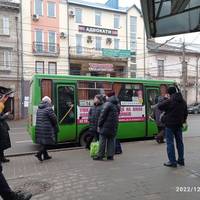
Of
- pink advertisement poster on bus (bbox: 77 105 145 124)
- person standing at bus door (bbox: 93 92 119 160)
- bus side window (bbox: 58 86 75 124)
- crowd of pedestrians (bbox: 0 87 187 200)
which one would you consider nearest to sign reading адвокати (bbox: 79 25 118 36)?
pink advertisement poster on bus (bbox: 77 105 145 124)

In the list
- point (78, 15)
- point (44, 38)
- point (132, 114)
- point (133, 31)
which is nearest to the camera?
point (132, 114)

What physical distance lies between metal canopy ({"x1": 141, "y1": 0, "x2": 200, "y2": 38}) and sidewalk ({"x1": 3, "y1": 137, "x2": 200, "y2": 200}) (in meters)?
3.26

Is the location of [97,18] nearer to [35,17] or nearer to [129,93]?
[35,17]

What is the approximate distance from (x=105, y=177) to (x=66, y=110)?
4.76 m

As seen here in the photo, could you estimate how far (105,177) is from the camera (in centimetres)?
630

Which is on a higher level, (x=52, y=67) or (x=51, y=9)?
(x=51, y=9)

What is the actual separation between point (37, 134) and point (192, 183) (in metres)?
4.19

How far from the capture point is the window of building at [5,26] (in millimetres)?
31484

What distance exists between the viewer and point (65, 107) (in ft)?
35.3

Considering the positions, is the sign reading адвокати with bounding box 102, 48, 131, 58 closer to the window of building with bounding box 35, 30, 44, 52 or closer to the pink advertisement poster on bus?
the window of building with bounding box 35, 30, 44, 52

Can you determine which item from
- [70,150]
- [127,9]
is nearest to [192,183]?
[70,150]

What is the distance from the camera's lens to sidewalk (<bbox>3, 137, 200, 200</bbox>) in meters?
5.20

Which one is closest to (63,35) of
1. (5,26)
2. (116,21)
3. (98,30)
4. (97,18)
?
(98,30)

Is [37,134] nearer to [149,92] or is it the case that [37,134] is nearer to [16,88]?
[149,92]
